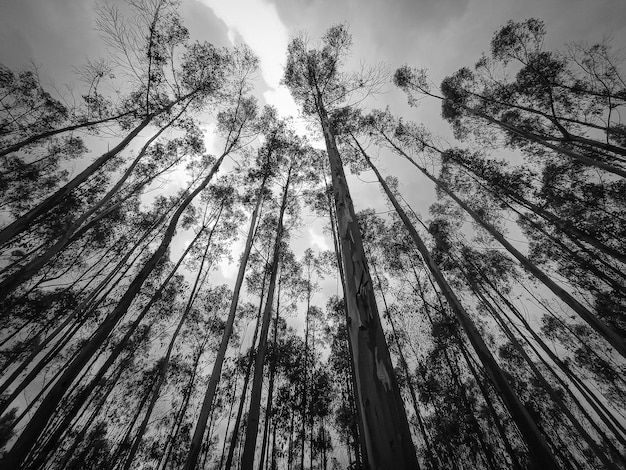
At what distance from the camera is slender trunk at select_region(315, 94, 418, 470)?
105 centimetres

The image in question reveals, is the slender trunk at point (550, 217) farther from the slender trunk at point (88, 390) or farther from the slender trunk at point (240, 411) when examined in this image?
the slender trunk at point (88, 390)

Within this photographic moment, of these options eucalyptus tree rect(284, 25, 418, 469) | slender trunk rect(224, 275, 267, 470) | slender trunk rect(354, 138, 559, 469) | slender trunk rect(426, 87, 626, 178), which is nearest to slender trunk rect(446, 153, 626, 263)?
slender trunk rect(426, 87, 626, 178)

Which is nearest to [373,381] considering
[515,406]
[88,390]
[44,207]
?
[515,406]

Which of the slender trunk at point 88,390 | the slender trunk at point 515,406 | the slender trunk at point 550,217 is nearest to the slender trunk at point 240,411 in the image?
the slender trunk at point 88,390

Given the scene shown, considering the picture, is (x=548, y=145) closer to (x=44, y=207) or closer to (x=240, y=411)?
(x=44, y=207)

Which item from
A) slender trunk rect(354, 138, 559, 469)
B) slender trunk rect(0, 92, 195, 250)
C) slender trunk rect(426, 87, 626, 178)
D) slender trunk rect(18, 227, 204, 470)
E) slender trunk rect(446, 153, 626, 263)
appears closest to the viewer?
slender trunk rect(354, 138, 559, 469)

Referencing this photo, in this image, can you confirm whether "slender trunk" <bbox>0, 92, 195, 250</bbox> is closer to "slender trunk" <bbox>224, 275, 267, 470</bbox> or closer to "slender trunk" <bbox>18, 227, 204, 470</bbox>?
"slender trunk" <bbox>18, 227, 204, 470</bbox>

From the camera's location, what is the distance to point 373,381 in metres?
1.29

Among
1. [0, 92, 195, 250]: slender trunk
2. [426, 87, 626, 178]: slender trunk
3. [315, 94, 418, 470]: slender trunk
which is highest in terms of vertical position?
[426, 87, 626, 178]: slender trunk

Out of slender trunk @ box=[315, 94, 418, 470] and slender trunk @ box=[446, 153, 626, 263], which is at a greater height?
slender trunk @ box=[446, 153, 626, 263]

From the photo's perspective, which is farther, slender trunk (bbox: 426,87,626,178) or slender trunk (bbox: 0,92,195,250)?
slender trunk (bbox: 426,87,626,178)

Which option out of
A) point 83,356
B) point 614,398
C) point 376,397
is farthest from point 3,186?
point 614,398

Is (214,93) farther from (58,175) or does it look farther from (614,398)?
(614,398)

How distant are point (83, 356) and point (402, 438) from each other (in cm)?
418
